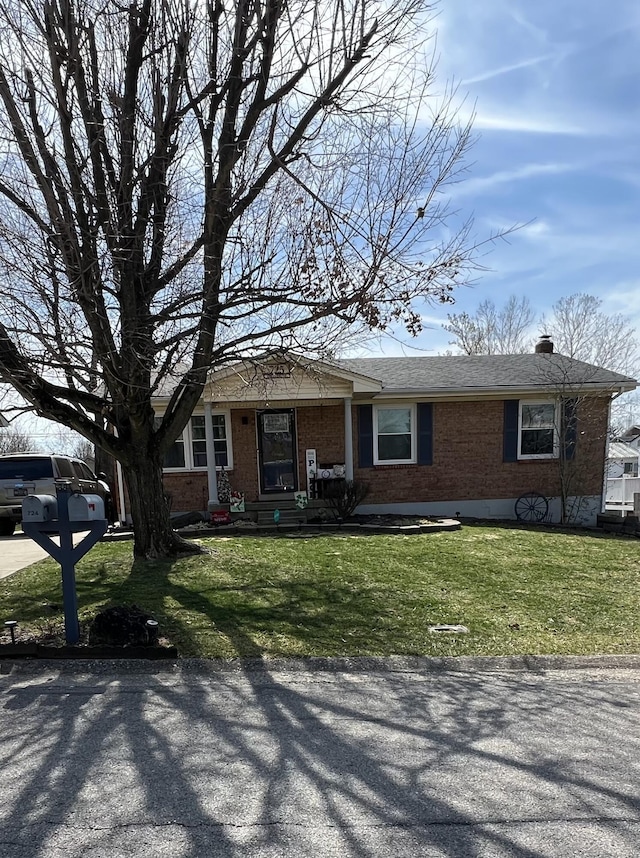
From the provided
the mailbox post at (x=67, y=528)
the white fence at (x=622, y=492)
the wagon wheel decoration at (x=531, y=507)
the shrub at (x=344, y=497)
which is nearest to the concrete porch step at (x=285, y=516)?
the shrub at (x=344, y=497)

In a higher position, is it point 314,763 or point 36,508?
point 36,508

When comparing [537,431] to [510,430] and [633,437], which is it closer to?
[510,430]

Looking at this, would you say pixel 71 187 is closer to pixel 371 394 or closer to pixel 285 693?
pixel 285 693

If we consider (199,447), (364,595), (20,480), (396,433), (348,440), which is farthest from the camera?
(396,433)

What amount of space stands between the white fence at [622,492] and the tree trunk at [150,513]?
53.7ft

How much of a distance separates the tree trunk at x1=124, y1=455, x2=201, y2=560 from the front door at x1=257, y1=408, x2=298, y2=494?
4.85 metres

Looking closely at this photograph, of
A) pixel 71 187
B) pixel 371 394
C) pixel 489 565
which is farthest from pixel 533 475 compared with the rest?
pixel 71 187

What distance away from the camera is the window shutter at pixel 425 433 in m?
12.8

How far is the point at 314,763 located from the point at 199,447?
10525 mm

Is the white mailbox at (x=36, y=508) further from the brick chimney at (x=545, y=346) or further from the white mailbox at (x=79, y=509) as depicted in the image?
the brick chimney at (x=545, y=346)

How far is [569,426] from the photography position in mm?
12633

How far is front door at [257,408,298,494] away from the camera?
512 inches

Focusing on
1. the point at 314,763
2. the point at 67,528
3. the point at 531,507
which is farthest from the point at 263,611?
the point at 531,507

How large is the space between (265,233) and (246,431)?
623 cm
